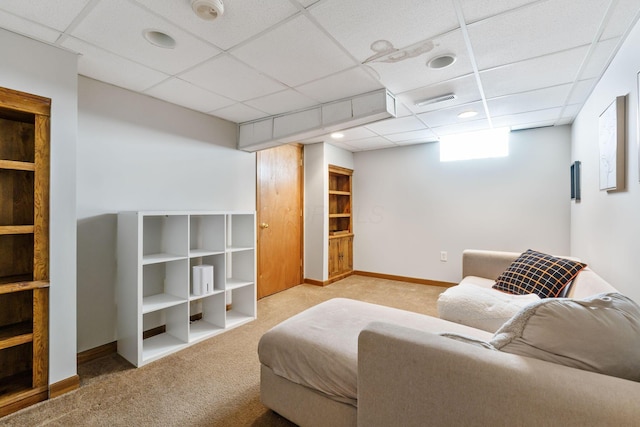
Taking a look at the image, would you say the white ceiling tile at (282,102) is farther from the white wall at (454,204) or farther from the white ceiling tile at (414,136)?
the white wall at (454,204)

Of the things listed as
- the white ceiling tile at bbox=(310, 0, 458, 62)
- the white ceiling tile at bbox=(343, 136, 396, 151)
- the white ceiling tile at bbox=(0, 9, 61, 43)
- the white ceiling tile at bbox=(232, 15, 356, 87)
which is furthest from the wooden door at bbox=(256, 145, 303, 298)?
the white ceiling tile at bbox=(310, 0, 458, 62)

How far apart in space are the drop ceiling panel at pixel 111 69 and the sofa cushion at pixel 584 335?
2805 millimetres

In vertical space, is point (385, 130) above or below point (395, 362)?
above

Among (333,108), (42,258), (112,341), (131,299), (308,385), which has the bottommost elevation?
(112,341)

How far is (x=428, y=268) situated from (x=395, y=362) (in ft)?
12.4

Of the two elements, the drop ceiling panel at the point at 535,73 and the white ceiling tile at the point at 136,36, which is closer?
the white ceiling tile at the point at 136,36

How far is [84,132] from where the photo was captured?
7.47ft

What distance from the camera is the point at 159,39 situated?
70.6 inches

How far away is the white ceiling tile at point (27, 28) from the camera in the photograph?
1595 millimetres

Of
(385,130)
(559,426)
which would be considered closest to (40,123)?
(559,426)

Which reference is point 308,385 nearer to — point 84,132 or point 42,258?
point 42,258

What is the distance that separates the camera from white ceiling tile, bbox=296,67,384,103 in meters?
2.25

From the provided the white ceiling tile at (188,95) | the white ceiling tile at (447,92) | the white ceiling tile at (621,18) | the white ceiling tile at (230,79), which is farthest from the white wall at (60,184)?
the white ceiling tile at (621,18)

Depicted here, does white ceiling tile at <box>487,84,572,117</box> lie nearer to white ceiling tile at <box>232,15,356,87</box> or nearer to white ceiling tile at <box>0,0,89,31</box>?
white ceiling tile at <box>232,15,356,87</box>
